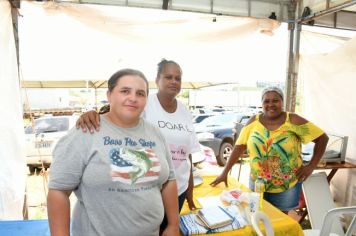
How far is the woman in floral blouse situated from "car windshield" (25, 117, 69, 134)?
5.70m

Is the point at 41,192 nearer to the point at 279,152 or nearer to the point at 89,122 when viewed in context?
the point at 279,152

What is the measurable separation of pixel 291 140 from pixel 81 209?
5.94ft

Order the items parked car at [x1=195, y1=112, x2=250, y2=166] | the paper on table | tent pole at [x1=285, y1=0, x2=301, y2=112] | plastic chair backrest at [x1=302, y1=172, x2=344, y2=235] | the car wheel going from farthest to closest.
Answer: the car wheel
parked car at [x1=195, y1=112, x2=250, y2=166]
tent pole at [x1=285, y1=0, x2=301, y2=112]
plastic chair backrest at [x1=302, y1=172, x2=344, y2=235]
the paper on table

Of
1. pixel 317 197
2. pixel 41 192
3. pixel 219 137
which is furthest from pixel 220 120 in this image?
pixel 317 197

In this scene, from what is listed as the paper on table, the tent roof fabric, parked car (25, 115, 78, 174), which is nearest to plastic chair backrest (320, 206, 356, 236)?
the paper on table

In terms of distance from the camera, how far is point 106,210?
3.91 feet

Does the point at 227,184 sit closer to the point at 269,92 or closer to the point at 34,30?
the point at 269,92

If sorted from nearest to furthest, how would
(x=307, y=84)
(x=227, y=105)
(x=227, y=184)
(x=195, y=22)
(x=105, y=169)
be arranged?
1. (x=105, y=169)
2. (x=227, y=184)
3. (x=195, y=22)
4. (x=307, y=84)
5. (x=227, y=105)

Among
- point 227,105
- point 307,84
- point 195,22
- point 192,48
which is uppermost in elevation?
point 195,22

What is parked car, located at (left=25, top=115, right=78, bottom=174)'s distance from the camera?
6.55 metres

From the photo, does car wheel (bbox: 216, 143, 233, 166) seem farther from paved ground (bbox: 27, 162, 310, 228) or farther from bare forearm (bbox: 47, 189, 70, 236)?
bare forearm (bbox: 47, 189, 70, 236)

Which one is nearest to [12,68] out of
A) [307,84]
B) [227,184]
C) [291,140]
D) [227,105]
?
[227,184]

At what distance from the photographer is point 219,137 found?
7.41 meters

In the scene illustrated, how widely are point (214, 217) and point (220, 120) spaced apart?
651 centimetres
